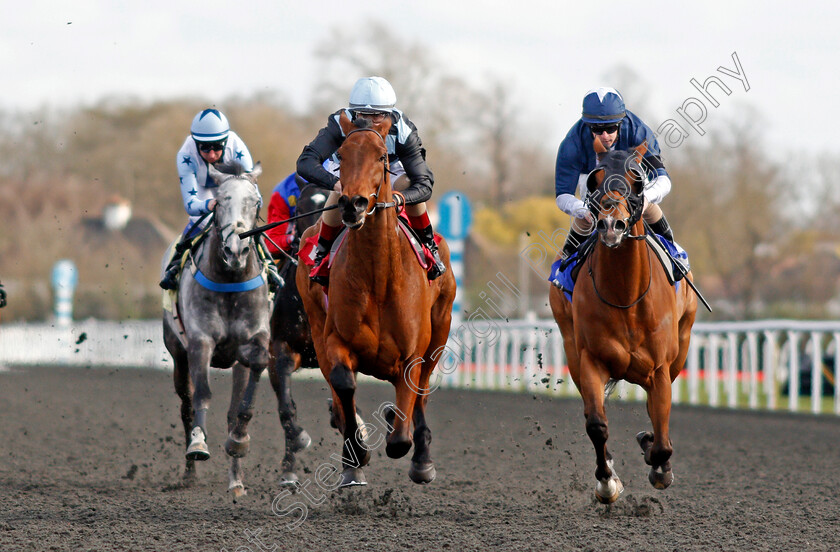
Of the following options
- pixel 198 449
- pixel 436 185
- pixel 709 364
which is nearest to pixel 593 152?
pixel 198 449

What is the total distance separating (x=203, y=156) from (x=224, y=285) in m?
0.96

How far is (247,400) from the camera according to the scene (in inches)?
290

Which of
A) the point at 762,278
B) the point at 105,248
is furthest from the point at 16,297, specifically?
the point at 762,278

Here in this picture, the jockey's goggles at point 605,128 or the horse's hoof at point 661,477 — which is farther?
the jockey's goggles at point 605,128

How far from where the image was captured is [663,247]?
6.75 meters

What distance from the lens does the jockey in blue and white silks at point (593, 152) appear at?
653cm

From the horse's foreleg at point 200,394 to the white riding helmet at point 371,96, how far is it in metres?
2.08

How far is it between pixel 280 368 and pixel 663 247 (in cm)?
270

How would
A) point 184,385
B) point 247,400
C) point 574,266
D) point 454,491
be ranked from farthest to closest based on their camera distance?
1. point 184,385
2. point 454,491
3. point 247,400
4. point 574,266

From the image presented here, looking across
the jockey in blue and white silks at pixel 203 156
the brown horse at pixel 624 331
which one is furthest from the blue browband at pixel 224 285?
Result: the brown horse at pixel 624 331

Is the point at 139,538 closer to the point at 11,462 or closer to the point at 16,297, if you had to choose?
the point at 11,462

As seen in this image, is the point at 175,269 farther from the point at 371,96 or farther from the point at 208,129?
the point at 371,96

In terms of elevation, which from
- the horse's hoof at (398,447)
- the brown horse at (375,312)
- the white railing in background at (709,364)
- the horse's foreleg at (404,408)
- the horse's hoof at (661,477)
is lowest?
the white railing in background at (709,364)

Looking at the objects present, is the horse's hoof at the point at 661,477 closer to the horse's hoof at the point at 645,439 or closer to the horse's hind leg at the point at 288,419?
the horse's hoof at the point at 645,439
